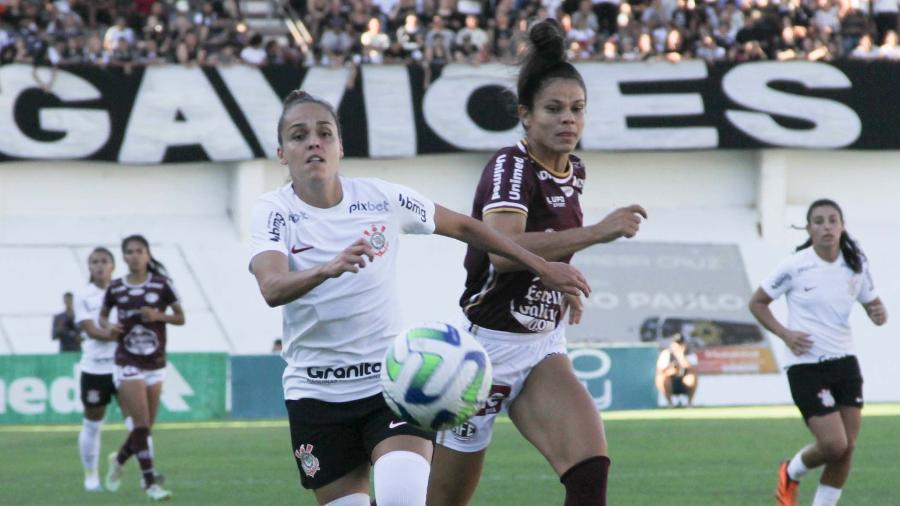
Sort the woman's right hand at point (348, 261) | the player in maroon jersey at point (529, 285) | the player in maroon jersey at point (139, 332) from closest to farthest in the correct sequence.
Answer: the woman's right hand at point (348, 261) < the player in maroon jersey at point (529, 285) < the player in maroon jersey at point (139, 332)

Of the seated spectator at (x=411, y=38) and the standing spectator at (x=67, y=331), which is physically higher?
the seated spectator at (x=411, y=38)

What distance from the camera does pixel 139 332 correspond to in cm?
1254

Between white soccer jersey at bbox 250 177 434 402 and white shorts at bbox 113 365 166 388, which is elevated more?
white soccer jersey at bbox 250 177 434 402

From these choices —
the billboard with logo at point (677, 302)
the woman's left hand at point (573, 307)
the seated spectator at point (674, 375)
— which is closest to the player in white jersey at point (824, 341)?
the woman's left hand at point (573, 307)

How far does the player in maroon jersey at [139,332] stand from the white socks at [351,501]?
6.63 meters

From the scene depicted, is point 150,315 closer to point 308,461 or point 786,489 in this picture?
point 786,489

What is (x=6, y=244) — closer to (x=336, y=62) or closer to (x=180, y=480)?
(x=336, y=62)

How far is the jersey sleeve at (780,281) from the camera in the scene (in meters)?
10.5

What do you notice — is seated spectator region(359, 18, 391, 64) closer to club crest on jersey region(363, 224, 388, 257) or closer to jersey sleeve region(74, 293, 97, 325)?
jersey sleeve region(74, 293, 97, 325)

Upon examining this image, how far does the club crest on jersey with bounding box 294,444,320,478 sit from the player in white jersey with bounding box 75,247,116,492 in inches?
282

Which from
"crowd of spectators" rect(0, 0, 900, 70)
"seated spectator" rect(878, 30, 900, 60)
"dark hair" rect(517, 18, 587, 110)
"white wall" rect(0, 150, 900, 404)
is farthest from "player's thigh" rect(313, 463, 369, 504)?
"seated spectator" rect(878, 30, 900, 60)

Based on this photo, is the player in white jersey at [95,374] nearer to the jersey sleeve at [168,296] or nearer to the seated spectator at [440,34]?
the jersey sleeve at [168,296]

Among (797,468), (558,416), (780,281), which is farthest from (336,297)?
(780,281)

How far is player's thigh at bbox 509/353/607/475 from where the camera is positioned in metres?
6.09
